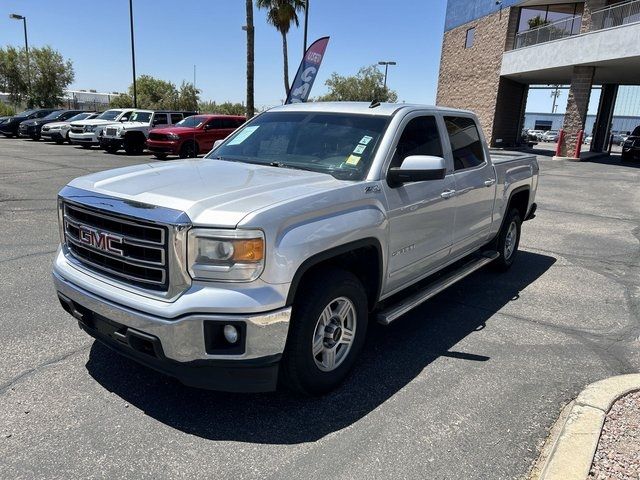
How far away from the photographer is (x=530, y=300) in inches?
217

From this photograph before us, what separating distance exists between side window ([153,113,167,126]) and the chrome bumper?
20390mm

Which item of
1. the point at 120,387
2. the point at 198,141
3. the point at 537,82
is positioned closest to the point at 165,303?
the point at 120,387

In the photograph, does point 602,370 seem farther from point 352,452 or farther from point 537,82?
point 537,82

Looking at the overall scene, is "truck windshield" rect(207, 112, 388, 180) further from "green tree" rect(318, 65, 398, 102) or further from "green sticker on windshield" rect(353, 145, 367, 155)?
"green tree" rect(318, 65, 398, 102)

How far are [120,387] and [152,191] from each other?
138 cm

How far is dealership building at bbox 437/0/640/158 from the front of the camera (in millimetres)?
22594

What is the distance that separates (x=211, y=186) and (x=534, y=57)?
27.6m

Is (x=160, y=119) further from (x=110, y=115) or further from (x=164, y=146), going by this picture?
(x=164, y=146)

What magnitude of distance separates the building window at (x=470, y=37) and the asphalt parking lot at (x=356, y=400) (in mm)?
30803

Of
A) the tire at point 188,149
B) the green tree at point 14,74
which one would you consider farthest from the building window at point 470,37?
the green tree at point 14,74

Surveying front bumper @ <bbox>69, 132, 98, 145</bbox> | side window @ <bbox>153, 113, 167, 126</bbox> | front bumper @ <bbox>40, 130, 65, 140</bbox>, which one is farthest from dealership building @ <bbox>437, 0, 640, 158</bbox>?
front bumper @ <bbox>40, 130, 65, 140</bbox>

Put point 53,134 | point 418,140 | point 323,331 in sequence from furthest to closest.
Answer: point 53,134, point 418,140, point 323,331

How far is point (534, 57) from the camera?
1035 inches

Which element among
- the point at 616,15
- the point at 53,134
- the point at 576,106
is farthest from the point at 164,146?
the point at 616,15
